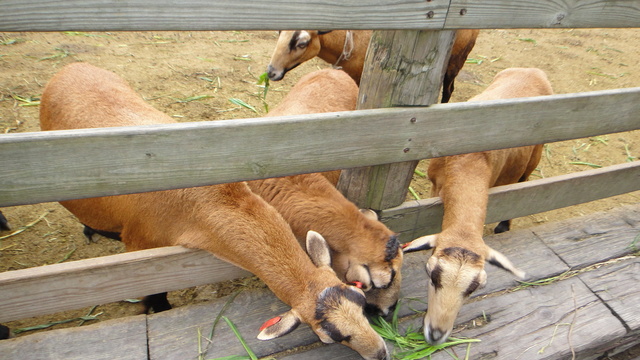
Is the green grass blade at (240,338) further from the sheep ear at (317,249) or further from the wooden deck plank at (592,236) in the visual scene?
the wooden deck plank at (592,236)

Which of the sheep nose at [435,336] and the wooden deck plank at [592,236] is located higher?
the wooden deck plank at [592,236]

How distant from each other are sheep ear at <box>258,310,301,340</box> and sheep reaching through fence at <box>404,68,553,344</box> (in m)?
0.88

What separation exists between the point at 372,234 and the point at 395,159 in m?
0.60

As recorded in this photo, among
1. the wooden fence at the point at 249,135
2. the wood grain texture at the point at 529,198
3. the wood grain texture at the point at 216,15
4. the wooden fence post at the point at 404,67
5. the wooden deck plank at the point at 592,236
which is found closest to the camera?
the wood grain texture at the point at 216,15

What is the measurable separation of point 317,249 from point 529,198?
2.01 m

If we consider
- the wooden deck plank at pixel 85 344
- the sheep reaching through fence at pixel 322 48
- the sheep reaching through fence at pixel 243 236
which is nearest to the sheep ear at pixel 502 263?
the sheep reaching through fence at pixel 243 236

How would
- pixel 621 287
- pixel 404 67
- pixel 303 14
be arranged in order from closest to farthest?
pixel 303 14, pixel 404 67, pixel 621 287

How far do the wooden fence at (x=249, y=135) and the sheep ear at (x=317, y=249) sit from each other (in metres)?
0.53

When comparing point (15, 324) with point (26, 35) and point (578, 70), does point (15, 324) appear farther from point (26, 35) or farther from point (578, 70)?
point (578, 70)

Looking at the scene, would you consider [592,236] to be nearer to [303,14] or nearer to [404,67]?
[404,67]

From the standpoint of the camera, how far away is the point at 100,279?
251cm

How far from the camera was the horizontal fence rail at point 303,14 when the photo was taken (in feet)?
4.93

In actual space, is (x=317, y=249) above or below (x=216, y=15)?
below

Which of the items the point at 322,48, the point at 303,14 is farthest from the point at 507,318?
the point at 322,48
